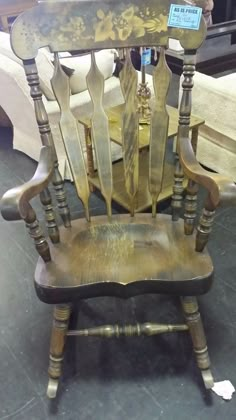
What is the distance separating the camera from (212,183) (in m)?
1.01

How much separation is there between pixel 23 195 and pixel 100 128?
382 millimetres

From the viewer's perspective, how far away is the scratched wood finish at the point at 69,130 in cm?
119

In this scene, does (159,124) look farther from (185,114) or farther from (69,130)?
(69,130)

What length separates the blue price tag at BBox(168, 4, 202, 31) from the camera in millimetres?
1101

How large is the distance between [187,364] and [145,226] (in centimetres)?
51

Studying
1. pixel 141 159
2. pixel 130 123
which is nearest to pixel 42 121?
pixel 130 123

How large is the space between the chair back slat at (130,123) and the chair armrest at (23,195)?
0.87 feet

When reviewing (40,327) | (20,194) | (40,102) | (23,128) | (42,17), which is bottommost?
(40,327)

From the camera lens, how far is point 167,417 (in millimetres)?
1221

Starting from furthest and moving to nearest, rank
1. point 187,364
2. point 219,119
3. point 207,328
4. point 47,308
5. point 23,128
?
point 23,128 → point 219,119 → point 47,308 → point 207,328 → point 187,364

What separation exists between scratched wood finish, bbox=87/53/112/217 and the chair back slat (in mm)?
59

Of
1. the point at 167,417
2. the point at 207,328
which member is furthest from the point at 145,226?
the point at 167,417

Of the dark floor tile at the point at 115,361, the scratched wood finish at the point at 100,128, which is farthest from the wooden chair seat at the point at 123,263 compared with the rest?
the dark floor tile at the point at 115,361

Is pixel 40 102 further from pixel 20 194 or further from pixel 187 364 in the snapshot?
pixel 187 364
